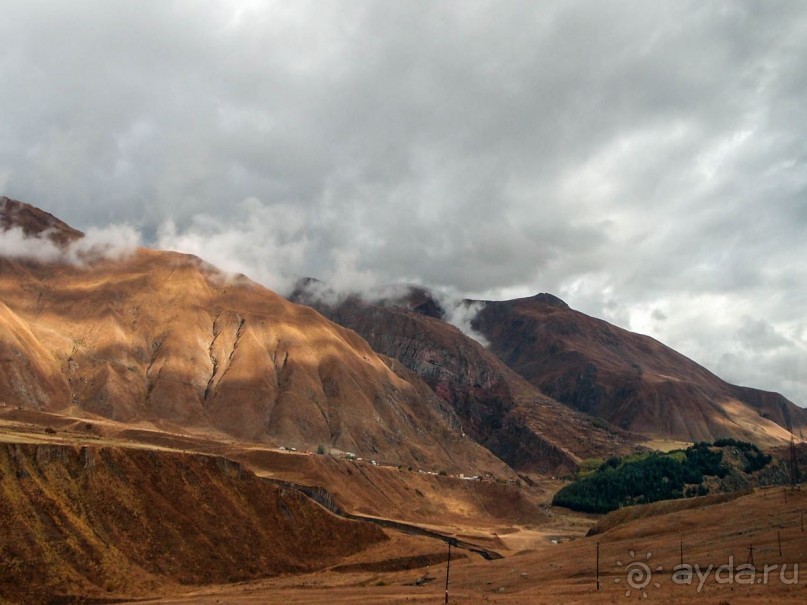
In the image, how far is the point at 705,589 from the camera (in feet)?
149

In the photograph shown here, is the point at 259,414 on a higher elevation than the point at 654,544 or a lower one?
higher

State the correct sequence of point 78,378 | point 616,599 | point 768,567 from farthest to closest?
point 78,378
point 768,567
point 616,599

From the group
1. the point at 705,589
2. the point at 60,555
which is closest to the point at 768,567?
the point at 705,589

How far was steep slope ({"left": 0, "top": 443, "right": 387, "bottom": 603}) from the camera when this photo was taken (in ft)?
200

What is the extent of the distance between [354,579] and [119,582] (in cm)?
2380

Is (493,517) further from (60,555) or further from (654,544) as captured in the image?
(60,555)

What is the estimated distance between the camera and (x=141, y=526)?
72.1 m

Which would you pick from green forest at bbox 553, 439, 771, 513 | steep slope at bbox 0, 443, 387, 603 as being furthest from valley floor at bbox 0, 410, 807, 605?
green forest at bbox 553, 439, 771, 513

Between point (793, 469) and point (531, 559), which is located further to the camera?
point (793, 469)

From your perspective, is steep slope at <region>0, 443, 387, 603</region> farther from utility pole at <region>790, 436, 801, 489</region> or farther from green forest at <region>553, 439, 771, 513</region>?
green forest at <region>553, 439, 771, 513</region>

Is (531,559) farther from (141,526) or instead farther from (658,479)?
(658,479)

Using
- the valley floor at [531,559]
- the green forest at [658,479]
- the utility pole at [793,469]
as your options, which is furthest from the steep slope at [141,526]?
the green forest at [658,479]

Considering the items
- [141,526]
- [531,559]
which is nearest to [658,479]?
[531,559]

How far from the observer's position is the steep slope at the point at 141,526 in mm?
60906
